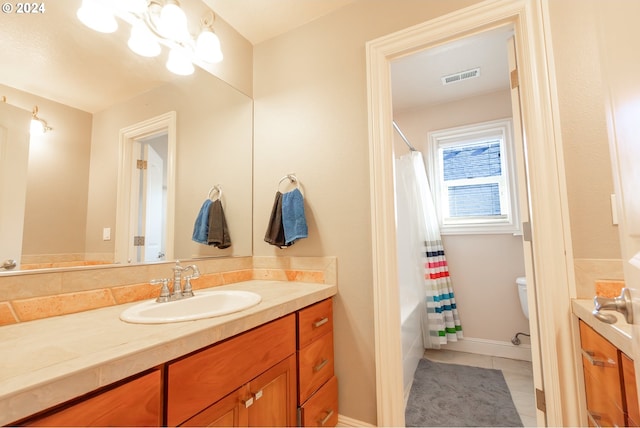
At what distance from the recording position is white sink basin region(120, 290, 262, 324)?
89 cm

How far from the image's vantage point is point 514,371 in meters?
2.14

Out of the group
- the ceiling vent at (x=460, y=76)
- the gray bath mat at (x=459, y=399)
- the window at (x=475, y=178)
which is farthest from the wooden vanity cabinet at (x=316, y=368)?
the ceiling vent at (x=460, y=76)

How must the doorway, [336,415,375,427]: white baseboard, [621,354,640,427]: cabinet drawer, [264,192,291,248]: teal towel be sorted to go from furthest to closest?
the doorway
[264,192,291,248]: teal towel
[336,415,375,427]: white baseboard
[621,354,640,427]: cabinet drawer

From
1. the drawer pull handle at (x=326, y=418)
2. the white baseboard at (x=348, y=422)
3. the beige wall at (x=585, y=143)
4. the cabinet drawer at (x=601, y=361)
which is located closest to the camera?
the cabinet drawer at (x=601, y=361)

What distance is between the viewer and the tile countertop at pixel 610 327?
0.67 m

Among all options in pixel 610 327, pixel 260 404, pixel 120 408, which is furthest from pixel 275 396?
pixel 610 327

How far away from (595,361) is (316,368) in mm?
1031

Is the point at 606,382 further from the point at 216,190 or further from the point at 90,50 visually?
the point at 90,50

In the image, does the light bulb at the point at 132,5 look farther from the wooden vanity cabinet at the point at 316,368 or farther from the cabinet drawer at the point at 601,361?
the cabinet drawer at the point at 601,361

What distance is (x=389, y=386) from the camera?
1.34 meters

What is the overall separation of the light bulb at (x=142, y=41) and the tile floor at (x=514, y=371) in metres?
2.78

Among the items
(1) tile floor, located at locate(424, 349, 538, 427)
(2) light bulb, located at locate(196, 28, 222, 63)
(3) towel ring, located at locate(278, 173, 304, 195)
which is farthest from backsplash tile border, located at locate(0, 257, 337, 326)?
(1) tile floor, located at locate(424, 349, 538, 427)

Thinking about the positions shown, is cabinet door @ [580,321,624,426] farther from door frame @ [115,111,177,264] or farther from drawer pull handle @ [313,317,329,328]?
door frame @ [115,111,177,264]

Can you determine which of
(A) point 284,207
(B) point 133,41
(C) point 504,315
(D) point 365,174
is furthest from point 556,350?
(B) point 133,41
